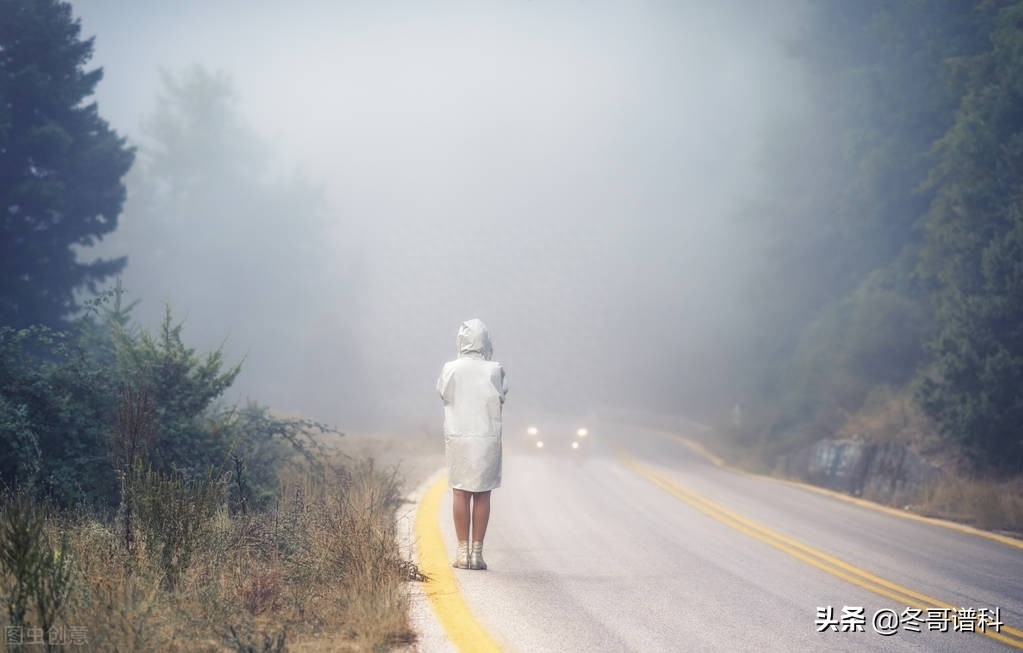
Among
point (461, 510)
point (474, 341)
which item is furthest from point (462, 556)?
point (474, 341)

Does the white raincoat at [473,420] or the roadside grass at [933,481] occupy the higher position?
the white raincoat at [473,420]

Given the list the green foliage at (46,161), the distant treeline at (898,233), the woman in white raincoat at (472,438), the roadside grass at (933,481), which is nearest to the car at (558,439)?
the roadside grass at (933,481)

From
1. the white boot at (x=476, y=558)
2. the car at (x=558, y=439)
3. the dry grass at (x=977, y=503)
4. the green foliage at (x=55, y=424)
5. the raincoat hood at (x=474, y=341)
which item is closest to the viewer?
the white boot at (x=476, y=558)

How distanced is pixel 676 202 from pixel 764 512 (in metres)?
83.8

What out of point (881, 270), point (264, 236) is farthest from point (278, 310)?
point (881, 270)

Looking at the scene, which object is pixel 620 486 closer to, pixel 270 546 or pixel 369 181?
pixel 270 546

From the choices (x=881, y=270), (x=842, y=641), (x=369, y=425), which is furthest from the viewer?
(x=369, y=425)

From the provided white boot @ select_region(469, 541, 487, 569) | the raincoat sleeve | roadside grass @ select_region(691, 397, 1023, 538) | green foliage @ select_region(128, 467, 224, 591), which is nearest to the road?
white boot @ select_region(469, 541, 487, 569)

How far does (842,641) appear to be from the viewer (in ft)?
16.6

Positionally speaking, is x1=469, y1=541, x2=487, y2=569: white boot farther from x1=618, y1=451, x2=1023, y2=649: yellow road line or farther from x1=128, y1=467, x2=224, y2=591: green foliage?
x1=618, y1=451, x2=1023, y2=649: yellow road line

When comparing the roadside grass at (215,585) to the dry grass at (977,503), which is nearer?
the roadside grass at (215,585)

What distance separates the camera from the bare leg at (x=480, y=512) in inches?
262

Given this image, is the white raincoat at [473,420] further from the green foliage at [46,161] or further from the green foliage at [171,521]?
the green foliage at [46,161]

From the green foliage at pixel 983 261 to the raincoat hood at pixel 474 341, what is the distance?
11.5m
